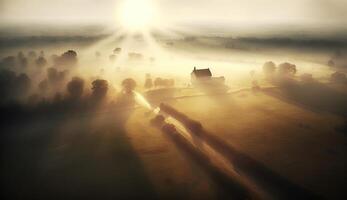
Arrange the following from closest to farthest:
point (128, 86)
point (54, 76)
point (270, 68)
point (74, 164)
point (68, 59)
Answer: point (74, 164)
point (128, 86)
point (54, 76)
point (270, 68)
point (68, 59)

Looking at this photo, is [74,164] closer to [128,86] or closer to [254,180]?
[254,180]

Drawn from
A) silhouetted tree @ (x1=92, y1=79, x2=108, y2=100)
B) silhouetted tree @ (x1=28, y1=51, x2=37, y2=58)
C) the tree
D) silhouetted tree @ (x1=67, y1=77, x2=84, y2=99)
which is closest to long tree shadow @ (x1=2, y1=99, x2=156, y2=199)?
silhouetted tree @ (x1=92, y1=79, x2=108, y2=100)

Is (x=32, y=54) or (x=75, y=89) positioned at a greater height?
(x=32, y=54)

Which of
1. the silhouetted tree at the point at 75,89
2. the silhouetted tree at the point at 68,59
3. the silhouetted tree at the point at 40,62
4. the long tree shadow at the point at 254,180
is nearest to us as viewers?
the long tree shadow at the point at 254,180

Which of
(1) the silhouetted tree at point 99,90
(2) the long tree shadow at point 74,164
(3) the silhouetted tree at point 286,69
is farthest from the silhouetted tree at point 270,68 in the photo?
(2) the long tree shadow at point 74,164

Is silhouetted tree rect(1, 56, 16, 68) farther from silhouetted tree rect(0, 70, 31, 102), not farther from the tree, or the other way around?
the tree

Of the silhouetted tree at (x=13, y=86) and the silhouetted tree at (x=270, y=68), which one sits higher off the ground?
the silhouetted tree at (x=13, y=86)

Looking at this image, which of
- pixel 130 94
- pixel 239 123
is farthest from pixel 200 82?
pixel 239 123

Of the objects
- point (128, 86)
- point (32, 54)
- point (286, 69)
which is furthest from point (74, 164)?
point (32, 54)

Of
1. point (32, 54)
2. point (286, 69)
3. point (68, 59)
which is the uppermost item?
point (32, 54)

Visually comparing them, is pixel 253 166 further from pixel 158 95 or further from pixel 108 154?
pixel 158 95

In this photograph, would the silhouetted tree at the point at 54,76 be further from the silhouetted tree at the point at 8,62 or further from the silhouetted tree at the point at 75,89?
the silhouetted tree at the point at 8,62
